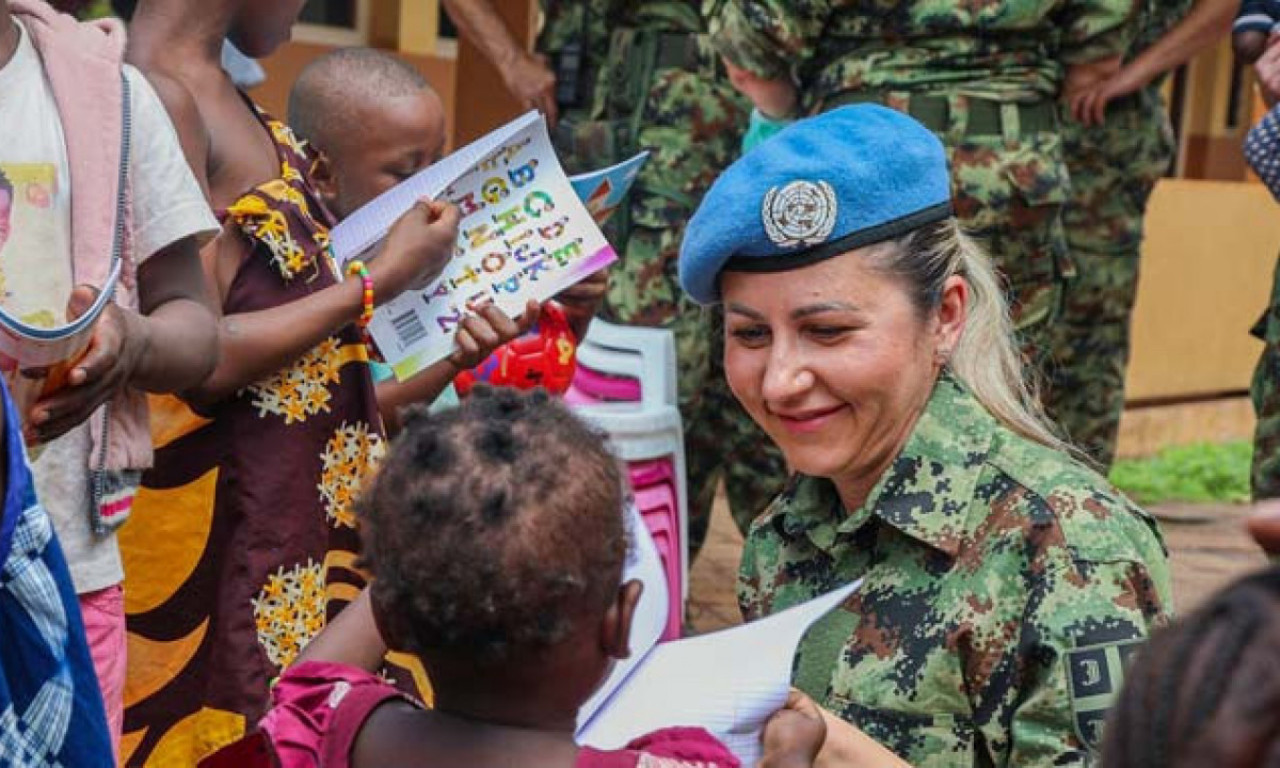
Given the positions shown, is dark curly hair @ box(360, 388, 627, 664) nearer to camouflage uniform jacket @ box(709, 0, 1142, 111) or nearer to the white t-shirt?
the white t-shirt

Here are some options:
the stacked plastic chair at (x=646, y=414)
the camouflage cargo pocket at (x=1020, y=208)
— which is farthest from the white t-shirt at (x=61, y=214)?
the camouflage cargo pocket at (x=1020, y=208)

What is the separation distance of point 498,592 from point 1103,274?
15.9ft

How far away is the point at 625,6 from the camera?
5.57 meters

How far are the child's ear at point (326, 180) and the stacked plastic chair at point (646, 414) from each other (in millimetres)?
1052

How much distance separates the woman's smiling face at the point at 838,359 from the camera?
2402 mm

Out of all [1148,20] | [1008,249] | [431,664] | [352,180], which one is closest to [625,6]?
[1008,249]

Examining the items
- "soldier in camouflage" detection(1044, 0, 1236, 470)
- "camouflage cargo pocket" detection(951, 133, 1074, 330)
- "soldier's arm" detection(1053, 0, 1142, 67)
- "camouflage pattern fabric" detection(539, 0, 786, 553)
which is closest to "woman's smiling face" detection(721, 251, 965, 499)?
"camouflage cargo pocket" detection(951, 133, 1074, 330)

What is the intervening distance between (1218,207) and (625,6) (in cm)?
583

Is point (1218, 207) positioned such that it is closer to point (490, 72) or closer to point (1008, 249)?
point (490, 72)

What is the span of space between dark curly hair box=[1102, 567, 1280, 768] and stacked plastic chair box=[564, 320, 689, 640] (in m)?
3.20

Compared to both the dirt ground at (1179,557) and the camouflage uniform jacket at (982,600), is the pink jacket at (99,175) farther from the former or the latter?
the dirt ground at (1179,557)

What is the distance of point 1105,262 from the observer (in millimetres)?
6273

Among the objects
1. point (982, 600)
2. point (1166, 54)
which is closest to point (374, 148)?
point (982, 600)

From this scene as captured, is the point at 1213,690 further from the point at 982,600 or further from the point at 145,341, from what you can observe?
the point at 145,341
